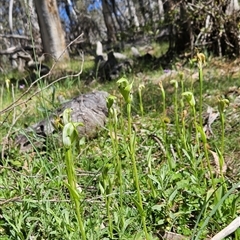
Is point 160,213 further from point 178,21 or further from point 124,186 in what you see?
point 178,21

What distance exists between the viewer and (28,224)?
130 cm

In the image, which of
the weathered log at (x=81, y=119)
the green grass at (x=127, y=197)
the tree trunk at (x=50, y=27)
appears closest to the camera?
the green grass at (x=127, y=197)

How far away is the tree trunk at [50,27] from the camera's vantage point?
685cm

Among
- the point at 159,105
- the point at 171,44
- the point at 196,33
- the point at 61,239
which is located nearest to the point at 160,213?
the point at 61,239

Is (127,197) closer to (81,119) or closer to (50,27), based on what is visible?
(81,119)

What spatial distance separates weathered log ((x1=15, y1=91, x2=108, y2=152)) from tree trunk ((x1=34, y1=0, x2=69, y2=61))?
4543mm

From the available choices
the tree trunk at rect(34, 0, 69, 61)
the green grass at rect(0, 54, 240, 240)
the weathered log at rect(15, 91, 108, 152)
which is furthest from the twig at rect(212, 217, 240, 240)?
the tree trunk at rect(34, 0, 69, 61)

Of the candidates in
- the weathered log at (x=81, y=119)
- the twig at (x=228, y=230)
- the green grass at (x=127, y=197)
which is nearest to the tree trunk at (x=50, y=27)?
the weathered log at (x=81, y=119)

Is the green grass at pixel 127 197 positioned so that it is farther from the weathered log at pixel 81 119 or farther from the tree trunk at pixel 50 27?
the tree trunk at pixel 50 27

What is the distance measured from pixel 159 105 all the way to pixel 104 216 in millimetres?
1560

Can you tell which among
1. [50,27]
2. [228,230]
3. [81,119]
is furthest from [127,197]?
[50,27]

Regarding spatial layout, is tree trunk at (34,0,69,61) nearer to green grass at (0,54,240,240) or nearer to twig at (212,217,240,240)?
green grass at (0,54,240,240)

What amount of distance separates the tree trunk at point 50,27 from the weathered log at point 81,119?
4.54 m

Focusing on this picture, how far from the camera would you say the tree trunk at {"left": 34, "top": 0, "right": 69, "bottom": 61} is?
685 centimetres
